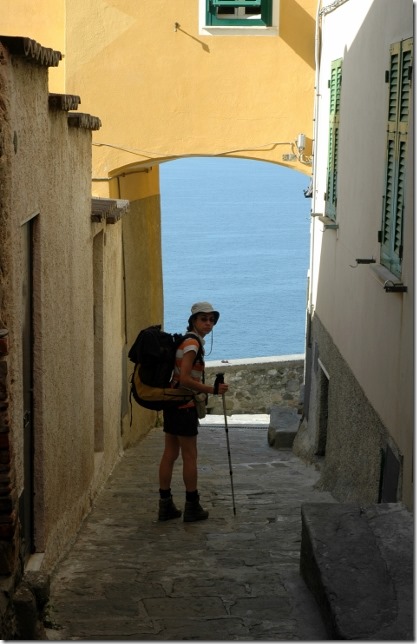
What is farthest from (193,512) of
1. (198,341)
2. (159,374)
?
(198,341)

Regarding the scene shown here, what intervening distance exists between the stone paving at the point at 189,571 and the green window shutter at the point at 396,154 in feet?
7.34

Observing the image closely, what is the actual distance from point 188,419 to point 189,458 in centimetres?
34

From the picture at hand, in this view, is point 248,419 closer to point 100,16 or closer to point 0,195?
point 100,16

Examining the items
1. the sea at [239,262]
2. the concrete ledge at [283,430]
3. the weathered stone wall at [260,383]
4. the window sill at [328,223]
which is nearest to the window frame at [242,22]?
the window sill at [328,223]

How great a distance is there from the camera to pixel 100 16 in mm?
14773

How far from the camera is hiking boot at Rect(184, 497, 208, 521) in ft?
30.7

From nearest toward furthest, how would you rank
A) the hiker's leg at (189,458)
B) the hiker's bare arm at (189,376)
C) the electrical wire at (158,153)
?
the hiker's bare arm at (189,376)
the hiker's leg at (189,458)
the electrical wire at (158,153)

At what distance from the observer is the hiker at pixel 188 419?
882cm

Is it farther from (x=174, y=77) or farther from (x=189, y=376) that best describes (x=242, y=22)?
(x=189, y=376)

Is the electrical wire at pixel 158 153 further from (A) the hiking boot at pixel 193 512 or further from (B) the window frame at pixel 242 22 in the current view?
(A) the hiking boot at pixel 193 512

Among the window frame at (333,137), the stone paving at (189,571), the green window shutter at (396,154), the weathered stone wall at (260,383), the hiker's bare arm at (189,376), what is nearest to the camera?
the stone paving at (189,571)

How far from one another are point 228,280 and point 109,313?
69.0ft

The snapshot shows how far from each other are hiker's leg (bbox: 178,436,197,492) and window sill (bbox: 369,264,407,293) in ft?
6.35

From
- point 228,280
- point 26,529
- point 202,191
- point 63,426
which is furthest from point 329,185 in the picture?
point 202,191
